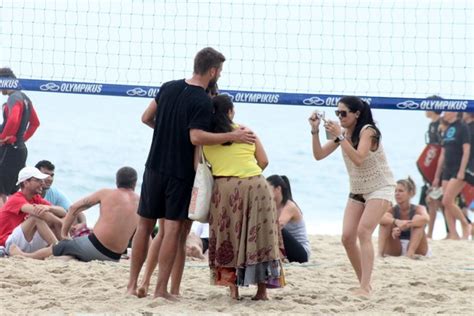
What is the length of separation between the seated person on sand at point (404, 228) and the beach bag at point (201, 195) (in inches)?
137

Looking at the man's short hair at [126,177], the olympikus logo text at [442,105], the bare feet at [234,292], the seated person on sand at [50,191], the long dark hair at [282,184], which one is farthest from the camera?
the seated person on sand at [50,191]

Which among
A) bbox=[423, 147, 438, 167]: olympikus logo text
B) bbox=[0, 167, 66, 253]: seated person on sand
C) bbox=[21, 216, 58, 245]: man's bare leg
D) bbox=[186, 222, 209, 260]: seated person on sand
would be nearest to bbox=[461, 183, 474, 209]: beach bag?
bbox=[423, 147, 438, 167]: olympikus logo text

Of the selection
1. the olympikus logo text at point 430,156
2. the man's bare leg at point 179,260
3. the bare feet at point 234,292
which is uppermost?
the olympikus logo text at point 430,156

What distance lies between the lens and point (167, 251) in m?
6.54

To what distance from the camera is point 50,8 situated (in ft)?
34.2

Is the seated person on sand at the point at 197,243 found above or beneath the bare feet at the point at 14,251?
above

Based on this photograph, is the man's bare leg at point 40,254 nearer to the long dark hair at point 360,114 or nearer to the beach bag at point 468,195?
the long dark hair at point 360,114

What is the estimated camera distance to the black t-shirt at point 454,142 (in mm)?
12406

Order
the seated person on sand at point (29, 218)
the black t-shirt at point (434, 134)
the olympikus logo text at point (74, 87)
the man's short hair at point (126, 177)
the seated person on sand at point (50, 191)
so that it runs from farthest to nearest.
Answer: the black t-shirt at point (434, 134)
the seated person on sand at point (50, 191)
the olympikus logo text at point (74, 87)
the seated person on sand at point (29, 218)
the man's short hair at point (126, 177)

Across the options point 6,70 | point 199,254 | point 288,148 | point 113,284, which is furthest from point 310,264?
point 288,148

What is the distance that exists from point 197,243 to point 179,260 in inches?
95.1

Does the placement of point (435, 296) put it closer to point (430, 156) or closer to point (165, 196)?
point (165, 196)

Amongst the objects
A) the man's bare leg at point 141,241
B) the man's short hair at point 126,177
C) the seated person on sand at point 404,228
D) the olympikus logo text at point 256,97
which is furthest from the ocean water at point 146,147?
the man's bare leg at point 141,241

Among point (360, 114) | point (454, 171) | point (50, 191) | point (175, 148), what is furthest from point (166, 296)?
point (454, 171)
